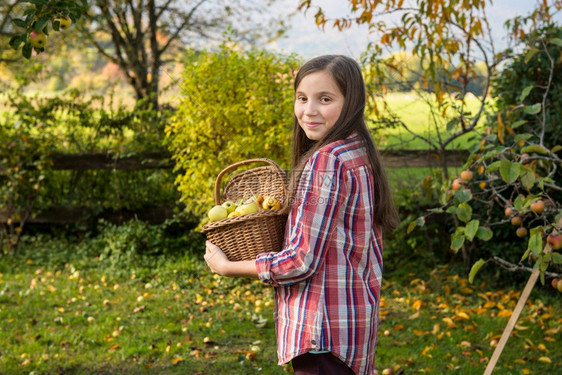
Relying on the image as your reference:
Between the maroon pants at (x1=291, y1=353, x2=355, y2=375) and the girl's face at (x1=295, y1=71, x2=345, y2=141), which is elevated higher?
the girl's face at (x1=295, y1=71, x2=345, y2=141)

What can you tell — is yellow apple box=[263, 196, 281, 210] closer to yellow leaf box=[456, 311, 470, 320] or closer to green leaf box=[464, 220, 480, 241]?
green leaf box=[464, 220, 480, 241]

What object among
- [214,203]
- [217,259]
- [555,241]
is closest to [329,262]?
[217,259]

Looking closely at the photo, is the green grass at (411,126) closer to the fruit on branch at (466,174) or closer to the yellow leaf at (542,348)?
the yellow leaf at (542,348)

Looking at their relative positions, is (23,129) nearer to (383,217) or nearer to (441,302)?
(441,302)

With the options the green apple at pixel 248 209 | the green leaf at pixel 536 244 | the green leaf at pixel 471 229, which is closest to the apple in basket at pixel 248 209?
the green apple at pixel 248 209

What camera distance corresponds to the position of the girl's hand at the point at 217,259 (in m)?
1.86

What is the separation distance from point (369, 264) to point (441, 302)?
11.1ft

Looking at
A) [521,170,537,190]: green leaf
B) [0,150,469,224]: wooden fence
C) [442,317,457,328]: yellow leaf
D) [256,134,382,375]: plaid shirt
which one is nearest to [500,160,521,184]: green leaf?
[521,170,537,190]: green leaf

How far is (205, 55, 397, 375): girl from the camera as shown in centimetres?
167

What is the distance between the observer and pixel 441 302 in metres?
4.93

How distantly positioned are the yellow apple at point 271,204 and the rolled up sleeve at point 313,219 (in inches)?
5.8

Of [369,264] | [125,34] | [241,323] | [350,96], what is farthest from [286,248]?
[125,34]

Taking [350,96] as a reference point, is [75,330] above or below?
below

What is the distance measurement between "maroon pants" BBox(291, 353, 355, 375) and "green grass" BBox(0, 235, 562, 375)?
6.27 feet
